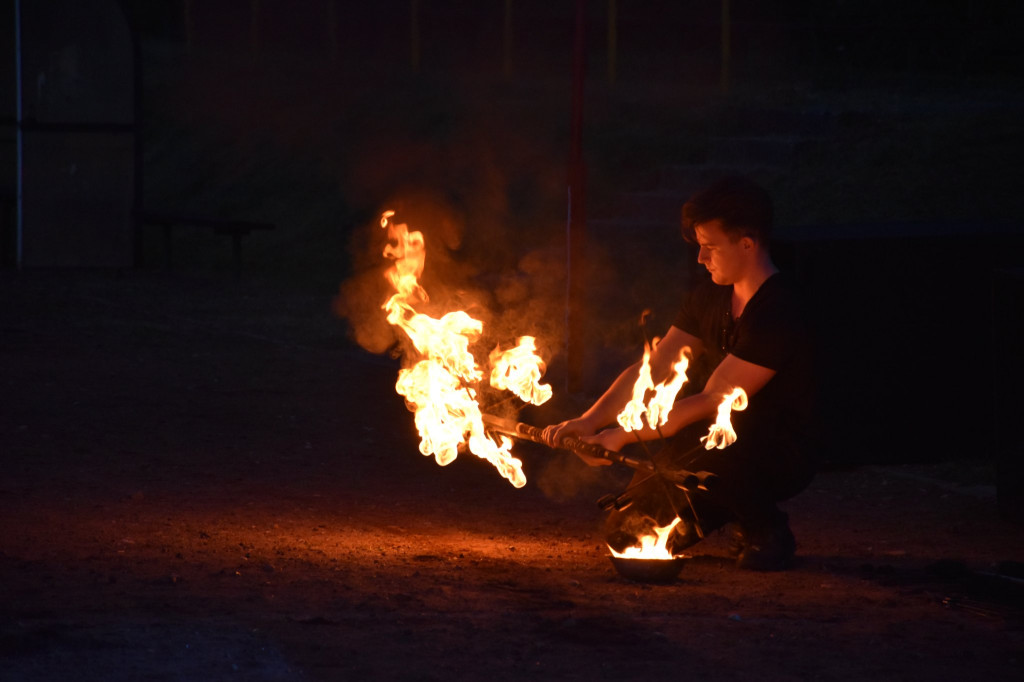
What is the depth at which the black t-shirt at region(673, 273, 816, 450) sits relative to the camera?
5.41 metres

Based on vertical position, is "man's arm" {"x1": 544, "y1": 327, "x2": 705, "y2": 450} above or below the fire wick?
above

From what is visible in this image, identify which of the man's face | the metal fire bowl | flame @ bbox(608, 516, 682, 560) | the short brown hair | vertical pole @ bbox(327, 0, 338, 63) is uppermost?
vertical pole @ bbox(327, 0, 338, 63)

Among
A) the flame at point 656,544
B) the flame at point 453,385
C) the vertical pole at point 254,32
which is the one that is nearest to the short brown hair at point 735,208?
the flame at point 453,385

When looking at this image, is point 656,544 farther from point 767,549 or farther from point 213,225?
point 213,225

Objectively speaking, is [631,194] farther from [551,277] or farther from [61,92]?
[61,92]

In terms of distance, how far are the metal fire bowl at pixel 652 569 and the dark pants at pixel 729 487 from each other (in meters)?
0.10

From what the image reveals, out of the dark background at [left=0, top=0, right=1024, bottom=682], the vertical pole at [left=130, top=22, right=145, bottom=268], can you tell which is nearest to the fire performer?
the dark background at [left=0, top=0, right=1024, bottom=682]

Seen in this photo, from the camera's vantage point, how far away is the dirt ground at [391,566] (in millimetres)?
4574

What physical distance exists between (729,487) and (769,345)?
0.56 m

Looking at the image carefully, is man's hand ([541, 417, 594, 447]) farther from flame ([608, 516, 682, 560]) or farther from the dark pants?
flame ([608, 516, 682, 560])

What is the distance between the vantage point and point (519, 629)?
488 cm

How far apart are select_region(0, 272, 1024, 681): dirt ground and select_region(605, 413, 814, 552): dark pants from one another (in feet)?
0.69

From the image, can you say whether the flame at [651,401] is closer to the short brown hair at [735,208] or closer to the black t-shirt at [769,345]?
the black t-shirt at [769,345]

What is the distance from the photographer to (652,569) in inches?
216
